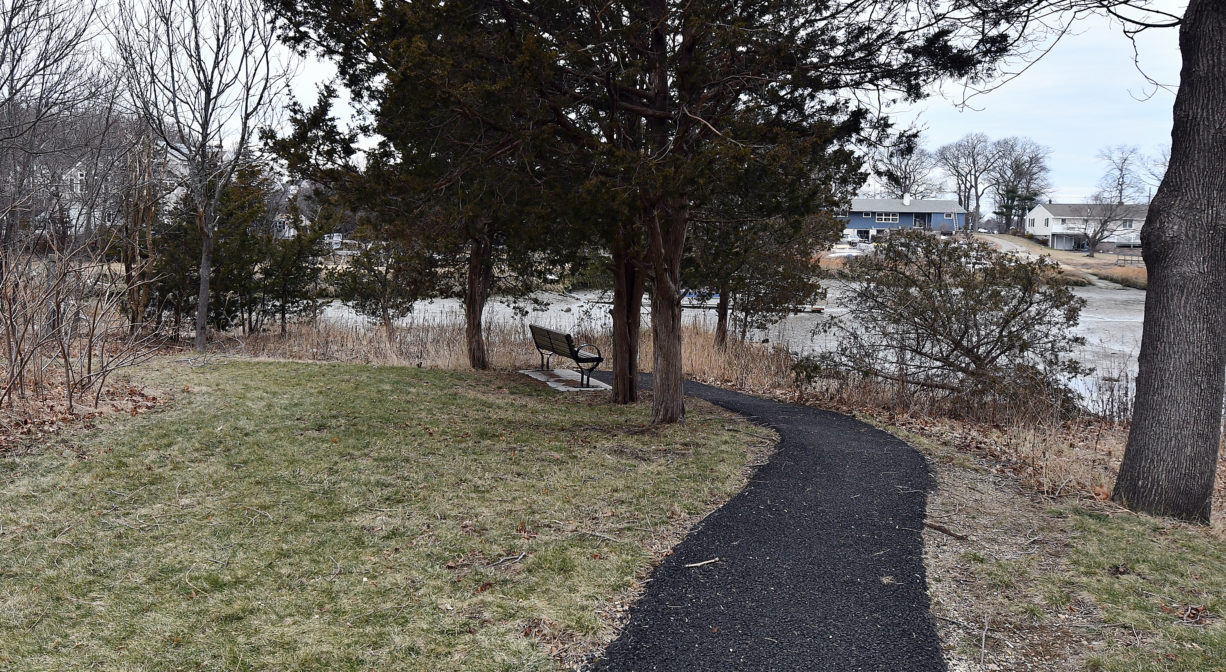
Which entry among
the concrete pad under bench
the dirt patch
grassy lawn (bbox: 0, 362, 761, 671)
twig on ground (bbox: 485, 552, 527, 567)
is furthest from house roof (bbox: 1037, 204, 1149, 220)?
the dirt patch

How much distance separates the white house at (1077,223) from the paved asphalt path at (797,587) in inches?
2261

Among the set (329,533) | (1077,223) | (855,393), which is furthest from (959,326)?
(1077,223)

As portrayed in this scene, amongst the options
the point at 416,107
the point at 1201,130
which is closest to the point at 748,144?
the point at 416,107

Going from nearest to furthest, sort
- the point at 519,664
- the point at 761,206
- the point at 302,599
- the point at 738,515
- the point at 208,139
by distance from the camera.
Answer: the point at 519,664, the point at 302,599, the point at 738,515, the point at 761,206, the point at 208,139

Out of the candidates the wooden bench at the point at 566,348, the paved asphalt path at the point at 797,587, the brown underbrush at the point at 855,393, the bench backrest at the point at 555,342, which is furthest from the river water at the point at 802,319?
the paved asphalt path at the point at 797,587

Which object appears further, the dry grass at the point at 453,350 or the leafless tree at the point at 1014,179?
the leafless tree at the point at 1014,179

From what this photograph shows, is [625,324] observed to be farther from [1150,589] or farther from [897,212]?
[897,212]

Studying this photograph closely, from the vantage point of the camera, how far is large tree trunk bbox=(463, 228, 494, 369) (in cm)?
1133

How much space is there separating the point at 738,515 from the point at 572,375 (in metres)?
7.28

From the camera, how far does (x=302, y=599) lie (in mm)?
3461

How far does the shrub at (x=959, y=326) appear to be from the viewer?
31.4 feet

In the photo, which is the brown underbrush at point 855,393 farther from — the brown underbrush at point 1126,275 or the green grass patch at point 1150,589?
the brown underbrush at point 1126,275

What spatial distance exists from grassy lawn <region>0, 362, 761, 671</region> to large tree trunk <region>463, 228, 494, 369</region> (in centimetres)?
431

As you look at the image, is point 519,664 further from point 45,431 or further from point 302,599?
point 45,431
